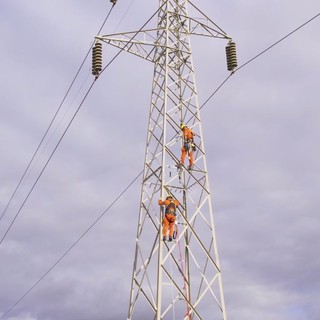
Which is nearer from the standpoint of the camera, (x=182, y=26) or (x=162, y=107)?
(x=162, y=107)

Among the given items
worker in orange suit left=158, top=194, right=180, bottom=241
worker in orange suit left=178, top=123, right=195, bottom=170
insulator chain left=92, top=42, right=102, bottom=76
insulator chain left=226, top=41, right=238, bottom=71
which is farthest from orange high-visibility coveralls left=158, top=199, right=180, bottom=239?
insulator chain left=226, top=41, right=238, bottom=71

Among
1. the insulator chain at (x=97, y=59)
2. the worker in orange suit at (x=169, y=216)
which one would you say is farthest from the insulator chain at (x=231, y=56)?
the worker in orange suit at (x=169, y=216)

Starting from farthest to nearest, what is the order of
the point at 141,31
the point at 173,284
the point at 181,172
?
the point at 141,31 < the point at 181,172 < the point at 173,284

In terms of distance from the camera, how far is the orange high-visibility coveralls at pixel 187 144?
70.4 feet

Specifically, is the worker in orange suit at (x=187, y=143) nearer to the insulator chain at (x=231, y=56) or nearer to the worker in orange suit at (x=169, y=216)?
the worker in orange suit at (x=169, y=216)

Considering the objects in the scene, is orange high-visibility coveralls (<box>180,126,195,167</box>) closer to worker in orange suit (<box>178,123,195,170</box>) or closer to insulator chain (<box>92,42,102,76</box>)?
worker in orange suit (<box>178,123,195,170</box>)

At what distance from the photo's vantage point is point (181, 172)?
2123 centimetres

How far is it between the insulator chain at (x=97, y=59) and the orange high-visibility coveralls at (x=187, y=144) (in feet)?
14.3

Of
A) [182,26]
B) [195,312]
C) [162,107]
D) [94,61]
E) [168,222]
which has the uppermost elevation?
[182,26]

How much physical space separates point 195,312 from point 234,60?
35.8 feet

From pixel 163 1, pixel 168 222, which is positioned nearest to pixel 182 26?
pixel 163 1

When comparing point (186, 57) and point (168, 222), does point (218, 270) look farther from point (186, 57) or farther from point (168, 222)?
point (186, 57)

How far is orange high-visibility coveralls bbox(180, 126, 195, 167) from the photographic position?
21.5m

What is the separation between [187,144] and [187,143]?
0.14 ft
